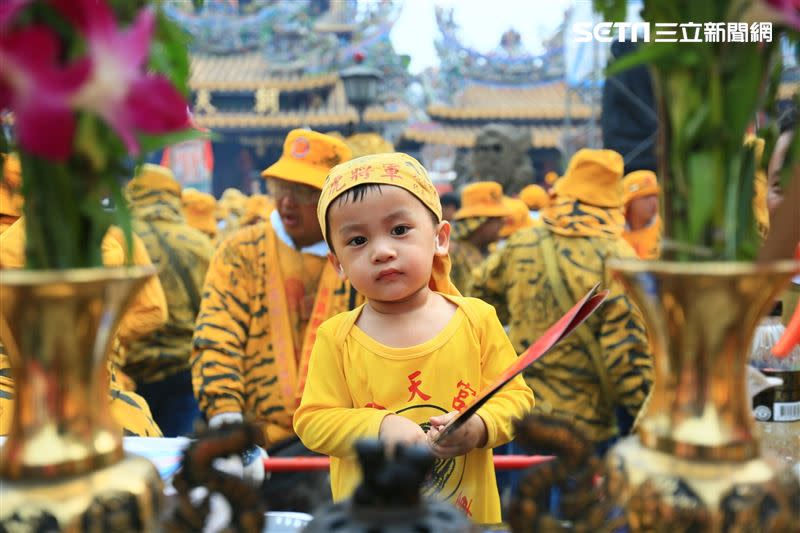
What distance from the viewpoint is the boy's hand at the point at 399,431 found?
1.23 m

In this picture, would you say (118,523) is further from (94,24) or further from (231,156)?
(231,156)

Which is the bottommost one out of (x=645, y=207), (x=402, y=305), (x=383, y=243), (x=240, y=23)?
(x=402, y=305)

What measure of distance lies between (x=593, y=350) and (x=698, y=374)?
2.23 meters

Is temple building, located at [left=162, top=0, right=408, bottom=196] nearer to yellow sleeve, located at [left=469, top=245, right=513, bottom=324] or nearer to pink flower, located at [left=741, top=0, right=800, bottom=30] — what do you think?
yellow sleeve, located at [left=469, top=245, right=513, bottom=324]

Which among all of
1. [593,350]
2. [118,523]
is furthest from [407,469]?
[593,350]

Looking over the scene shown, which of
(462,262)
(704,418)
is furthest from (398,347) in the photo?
(462,262)

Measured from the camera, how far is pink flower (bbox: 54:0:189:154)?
24.0 inches

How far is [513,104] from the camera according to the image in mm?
16969

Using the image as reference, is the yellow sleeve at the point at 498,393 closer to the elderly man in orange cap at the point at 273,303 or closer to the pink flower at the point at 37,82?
the pink flower at the point at 37,82

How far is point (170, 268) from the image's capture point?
358cm

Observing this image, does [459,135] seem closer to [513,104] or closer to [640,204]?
[513,104]

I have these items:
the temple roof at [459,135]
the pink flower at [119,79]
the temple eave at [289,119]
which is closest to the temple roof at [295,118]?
the temple eave at [289,119]

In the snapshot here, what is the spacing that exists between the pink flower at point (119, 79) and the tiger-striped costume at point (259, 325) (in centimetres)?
191

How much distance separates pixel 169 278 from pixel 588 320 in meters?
1.91
